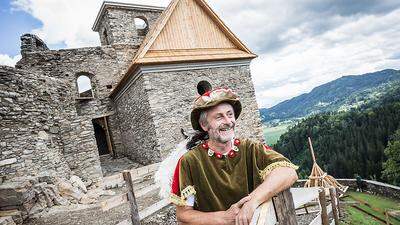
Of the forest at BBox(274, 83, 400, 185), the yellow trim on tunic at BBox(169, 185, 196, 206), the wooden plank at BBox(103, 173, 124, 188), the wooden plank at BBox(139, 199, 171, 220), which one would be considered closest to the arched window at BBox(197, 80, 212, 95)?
the wooden plank at BBox(103, 173, 124, 188)

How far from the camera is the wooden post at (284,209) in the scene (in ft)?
5.39

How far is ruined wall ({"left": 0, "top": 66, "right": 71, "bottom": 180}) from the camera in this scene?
8.12 meters

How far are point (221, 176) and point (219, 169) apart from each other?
57 mm

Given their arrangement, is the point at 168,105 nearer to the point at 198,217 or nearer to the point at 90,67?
the point at 90,67

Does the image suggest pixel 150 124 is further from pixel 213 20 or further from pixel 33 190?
pixel 213 20

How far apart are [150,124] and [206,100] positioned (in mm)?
9397

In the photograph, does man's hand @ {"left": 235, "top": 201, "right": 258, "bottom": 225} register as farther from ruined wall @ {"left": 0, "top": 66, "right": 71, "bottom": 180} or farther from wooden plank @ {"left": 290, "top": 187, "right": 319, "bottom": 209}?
ruined wall @ {"left": 0, "top": 66, "right": 71, "bottom": 180}

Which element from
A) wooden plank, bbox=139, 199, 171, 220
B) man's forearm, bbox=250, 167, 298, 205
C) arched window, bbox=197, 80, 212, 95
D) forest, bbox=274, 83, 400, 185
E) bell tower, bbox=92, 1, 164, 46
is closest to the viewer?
man's forearm, bbox=250, 167, 298, 205

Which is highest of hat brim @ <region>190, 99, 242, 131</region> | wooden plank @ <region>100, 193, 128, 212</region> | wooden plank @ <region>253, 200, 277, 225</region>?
hat brim @ <region>190, 99, 242, 131</region>

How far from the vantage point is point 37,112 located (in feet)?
30.1

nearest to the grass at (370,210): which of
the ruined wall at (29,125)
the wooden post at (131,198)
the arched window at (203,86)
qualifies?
the arched window at (203,86)

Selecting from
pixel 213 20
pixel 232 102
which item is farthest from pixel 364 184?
pixel 232 102

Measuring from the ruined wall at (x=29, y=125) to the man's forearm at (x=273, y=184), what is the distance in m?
8.16

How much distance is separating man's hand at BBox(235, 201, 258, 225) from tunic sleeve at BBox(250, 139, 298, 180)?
0.44 metres
